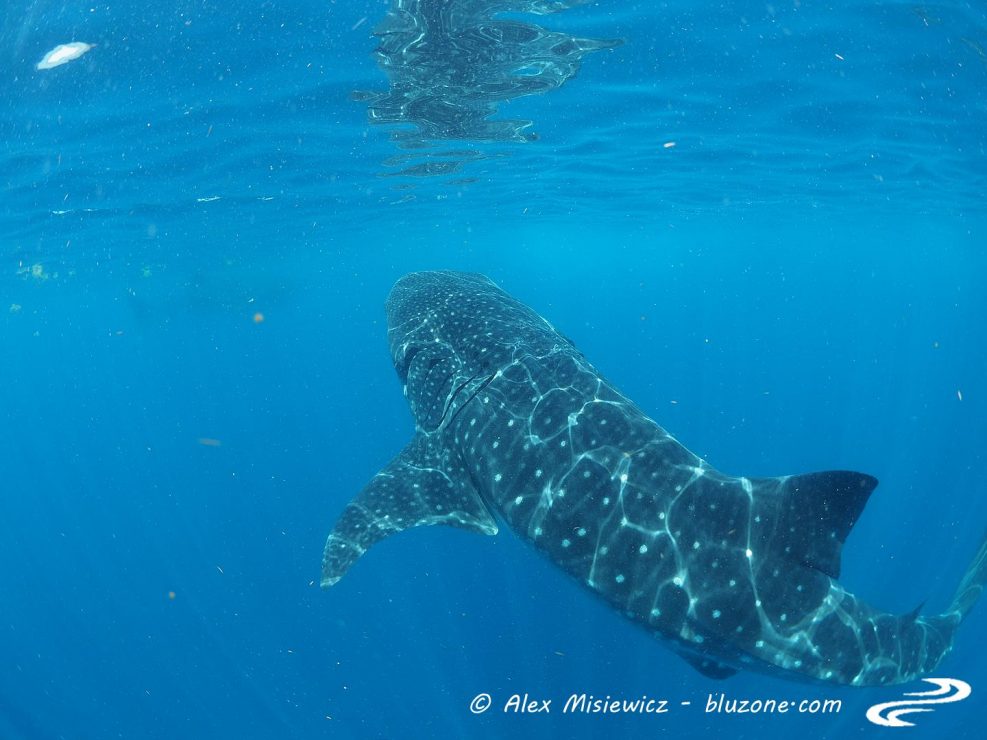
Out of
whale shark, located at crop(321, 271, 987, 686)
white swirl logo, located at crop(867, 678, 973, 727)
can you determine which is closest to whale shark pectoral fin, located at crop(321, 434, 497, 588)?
whale shark, located at crop(321, 271, 987, 686)

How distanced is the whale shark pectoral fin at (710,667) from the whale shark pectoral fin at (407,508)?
2042 mm

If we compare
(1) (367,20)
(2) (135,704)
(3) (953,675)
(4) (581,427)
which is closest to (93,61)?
(1) (367,20)

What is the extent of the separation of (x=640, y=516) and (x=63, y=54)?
10.4 metres

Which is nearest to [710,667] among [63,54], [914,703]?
[914,703]

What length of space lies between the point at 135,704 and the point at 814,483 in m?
16.4

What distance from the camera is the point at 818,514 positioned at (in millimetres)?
4562

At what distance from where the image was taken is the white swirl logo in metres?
9.72

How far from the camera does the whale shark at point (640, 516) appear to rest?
4.66m

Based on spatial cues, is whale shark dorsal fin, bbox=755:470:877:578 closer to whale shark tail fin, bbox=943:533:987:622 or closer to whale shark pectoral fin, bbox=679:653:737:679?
whale shark pectoral fin, bbox=679:653:737:679

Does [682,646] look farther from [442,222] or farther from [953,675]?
[442,222]

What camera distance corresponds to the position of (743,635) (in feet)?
15.3
